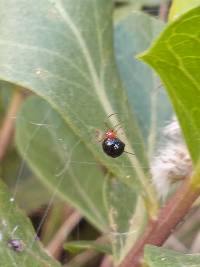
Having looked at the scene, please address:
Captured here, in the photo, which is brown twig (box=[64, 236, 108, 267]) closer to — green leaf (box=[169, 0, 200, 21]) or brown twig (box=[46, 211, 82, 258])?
brown twig (box=[46, 211, 82, 258])

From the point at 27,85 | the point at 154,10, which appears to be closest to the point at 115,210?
the point at 27,85

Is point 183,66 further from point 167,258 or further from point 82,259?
point 82,259

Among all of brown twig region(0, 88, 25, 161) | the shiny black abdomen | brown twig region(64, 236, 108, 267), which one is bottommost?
brown twig region(64, 236, 108, 267)

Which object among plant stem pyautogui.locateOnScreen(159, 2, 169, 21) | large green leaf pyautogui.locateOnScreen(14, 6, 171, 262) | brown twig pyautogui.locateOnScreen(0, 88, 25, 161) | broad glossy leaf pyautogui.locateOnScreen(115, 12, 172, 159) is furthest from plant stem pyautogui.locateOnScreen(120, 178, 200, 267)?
plant stem pyautogui.locateOnScreen(159, 2, 169, 21)

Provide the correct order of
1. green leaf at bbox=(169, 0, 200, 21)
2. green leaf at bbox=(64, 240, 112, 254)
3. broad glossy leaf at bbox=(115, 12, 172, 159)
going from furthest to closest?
1. broad glossy leaf at bbox=(115, 12, 172, 159)
2. green leaf at bbox=(64, 240, 112, 254)
3. green leaf at bbox=(169, 0, 200, 21)

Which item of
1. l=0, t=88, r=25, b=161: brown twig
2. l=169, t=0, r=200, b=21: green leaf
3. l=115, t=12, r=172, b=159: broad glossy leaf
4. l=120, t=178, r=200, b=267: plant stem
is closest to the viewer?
l=169, t=0, r=200, b=21: green leaf

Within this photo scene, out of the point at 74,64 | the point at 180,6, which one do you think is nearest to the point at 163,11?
the point at 74,64

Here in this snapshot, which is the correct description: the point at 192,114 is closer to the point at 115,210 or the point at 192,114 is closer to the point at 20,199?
the point at 115,210
